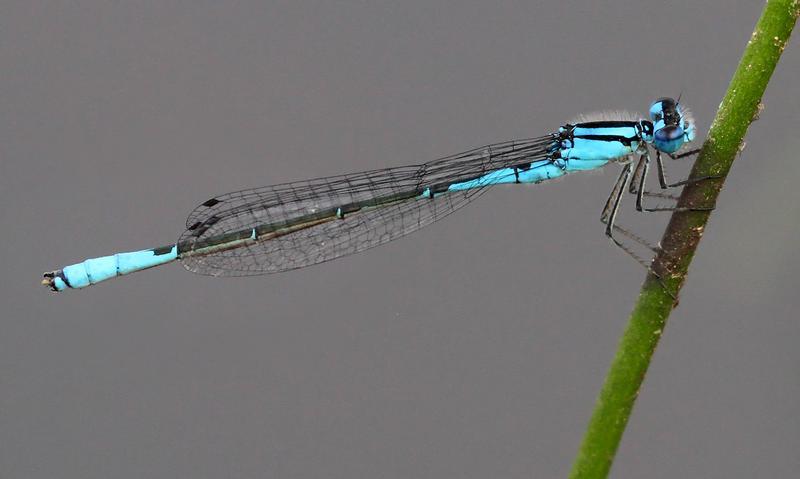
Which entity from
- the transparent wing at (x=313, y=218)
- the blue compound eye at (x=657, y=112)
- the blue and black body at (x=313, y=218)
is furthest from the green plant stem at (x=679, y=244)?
the transparent wing at (x=313, y=218)

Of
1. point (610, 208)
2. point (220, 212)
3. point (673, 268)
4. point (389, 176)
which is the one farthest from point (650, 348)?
point (220, 212)

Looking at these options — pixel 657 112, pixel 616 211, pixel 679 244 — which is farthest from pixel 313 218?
pixel 679 244

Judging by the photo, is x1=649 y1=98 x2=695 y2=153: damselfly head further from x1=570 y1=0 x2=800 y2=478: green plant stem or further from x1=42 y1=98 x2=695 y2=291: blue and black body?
x1=570 y1=0 x2=800 y2=478: green plant stem

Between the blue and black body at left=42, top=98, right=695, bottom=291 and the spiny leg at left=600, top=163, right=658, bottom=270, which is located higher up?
the blue and black body at left=42, top=98, right=695, bottom=291

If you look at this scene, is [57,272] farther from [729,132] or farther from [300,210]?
[729,132]

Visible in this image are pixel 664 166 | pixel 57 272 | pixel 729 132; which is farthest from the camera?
pixel 57 272

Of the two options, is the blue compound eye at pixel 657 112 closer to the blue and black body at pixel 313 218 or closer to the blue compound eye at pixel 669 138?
the blue compound eye at pixel 669 138

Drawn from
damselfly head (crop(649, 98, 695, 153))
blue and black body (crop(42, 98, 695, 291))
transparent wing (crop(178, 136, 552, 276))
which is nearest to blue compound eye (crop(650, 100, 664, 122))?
damselfly head (crop(649, 98, 695, 153))
